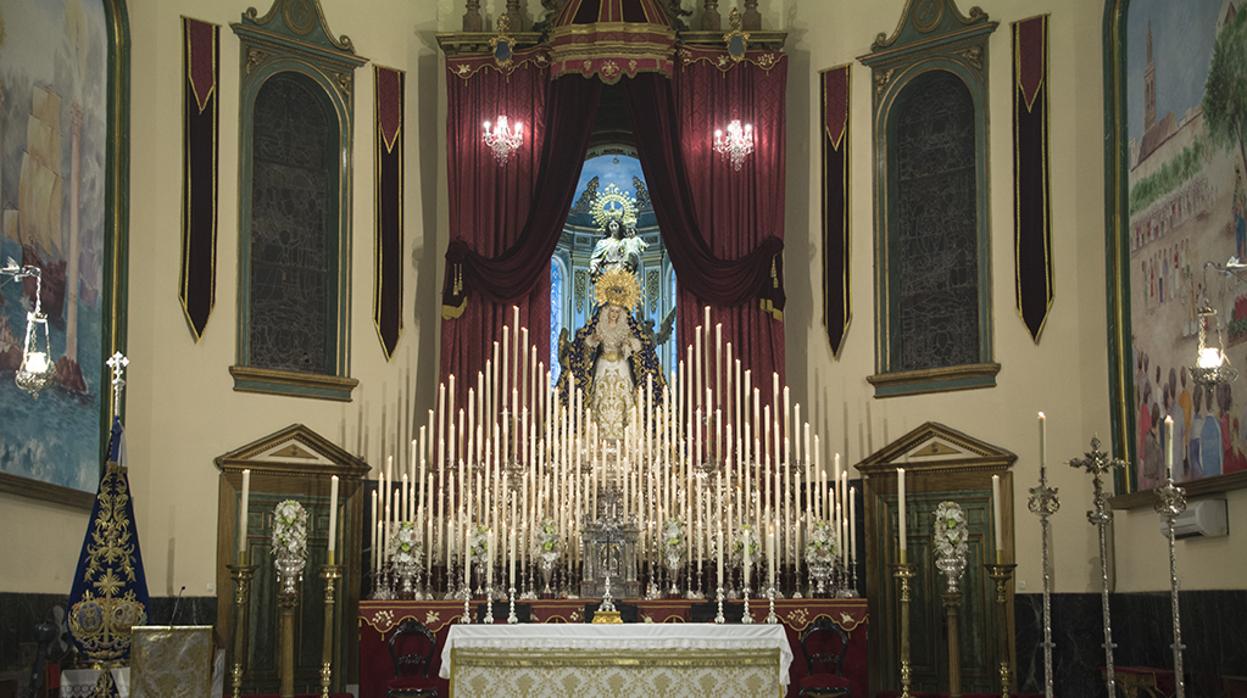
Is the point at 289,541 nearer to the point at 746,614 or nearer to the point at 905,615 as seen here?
the point at 746,614

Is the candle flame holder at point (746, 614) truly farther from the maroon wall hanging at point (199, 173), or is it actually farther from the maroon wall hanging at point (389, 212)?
the maroon wall hanging at point (199, 173)

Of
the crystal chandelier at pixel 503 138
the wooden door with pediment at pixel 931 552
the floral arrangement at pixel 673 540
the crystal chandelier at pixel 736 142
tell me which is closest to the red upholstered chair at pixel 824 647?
the floral arrangement at pixel 673 540

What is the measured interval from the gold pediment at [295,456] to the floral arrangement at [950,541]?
5.81 m

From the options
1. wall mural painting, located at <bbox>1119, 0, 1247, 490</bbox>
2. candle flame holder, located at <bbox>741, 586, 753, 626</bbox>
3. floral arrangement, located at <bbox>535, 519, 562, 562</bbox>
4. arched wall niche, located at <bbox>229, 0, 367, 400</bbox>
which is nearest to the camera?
wall mural painting, located at <bbox>1119, 0, 1247, 490</bbox>

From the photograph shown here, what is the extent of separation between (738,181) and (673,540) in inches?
173

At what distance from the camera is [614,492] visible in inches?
597

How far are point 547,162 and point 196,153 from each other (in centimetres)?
369

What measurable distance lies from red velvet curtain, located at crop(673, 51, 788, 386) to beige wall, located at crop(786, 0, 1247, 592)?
51cm

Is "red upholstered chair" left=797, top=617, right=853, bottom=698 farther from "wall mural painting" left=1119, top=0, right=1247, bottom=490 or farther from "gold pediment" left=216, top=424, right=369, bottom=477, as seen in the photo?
"gold pediment" left=216, top=424, right=369, bottom=477

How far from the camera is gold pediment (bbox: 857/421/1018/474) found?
1568cm

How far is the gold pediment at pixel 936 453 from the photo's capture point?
51.4 feet

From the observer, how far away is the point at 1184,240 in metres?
13.2

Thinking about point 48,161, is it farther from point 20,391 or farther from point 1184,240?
point 1184,240

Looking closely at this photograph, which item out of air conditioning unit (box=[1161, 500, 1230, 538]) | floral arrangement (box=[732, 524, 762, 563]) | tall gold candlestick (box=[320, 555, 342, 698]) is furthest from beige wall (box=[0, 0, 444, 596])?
air conditioning unit (box=[1161, 500, 1230, 538])
